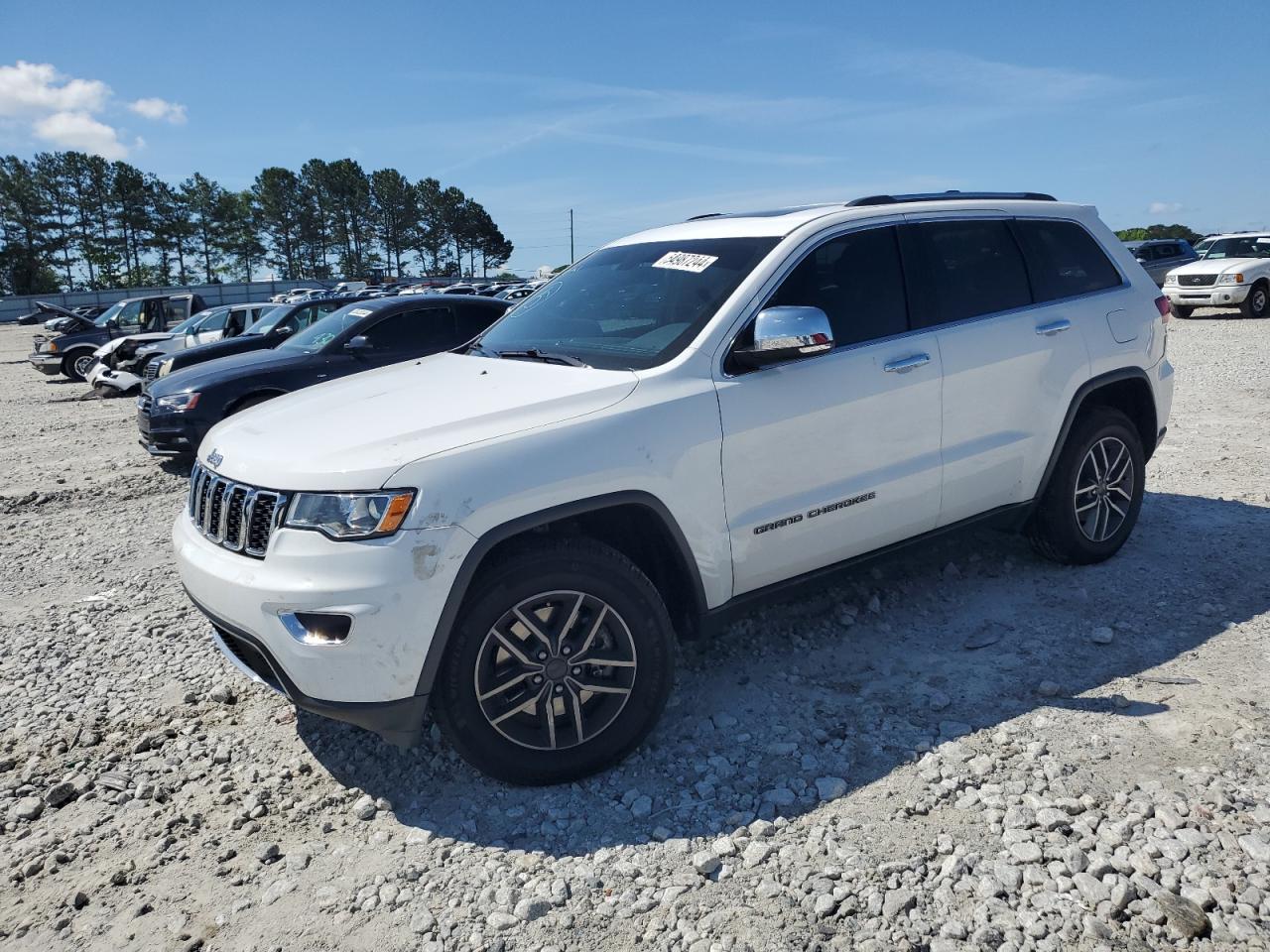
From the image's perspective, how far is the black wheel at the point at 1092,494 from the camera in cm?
469

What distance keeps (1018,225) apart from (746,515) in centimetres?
236

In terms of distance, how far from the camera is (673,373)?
3.40m

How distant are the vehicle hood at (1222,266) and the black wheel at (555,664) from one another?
2059 cm

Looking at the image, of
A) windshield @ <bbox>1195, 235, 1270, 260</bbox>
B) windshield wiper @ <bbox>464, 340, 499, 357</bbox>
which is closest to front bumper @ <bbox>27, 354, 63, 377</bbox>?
windshield wiper @ <bbox>464, 340, 499, 357</bbox>

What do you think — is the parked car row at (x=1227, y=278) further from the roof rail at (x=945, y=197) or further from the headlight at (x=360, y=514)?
the headlight at (x=360, y=514)

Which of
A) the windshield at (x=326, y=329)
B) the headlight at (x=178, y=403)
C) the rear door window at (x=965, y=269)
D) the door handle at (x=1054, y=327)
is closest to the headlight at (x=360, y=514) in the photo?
the rear door window at (x=965, y=269)

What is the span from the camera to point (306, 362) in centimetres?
899

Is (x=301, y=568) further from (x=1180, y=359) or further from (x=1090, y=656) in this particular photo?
(x=1180, y=359)

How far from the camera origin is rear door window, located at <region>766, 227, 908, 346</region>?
3836 mm

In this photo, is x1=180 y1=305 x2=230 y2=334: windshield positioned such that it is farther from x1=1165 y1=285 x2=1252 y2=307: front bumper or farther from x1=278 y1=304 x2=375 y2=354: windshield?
x1=1165 y1=285 x2=1252 y2=307: front bumper

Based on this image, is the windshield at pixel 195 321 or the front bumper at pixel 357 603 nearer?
the front bumper at pixel 357 603

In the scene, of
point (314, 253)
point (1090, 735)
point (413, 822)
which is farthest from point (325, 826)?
point (314, 253)

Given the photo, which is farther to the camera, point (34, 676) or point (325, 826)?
point (34, 676)

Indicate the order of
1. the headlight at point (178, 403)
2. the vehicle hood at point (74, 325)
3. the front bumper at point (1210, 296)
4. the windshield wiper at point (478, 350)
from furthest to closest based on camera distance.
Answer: the vehicle hood at point (74, 325)
the front bumper at point (1210, 296)
the headlight at point (178, 403)
the windshield wiper at point (478, 350)
